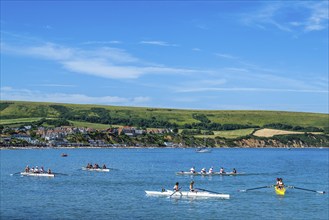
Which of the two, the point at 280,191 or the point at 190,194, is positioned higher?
Answer: the point at 280,191

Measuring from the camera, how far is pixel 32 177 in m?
85.2

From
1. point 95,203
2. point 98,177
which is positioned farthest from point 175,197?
point 98,177

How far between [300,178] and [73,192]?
43.7 meters

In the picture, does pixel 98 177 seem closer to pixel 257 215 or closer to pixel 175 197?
pixel 175 197

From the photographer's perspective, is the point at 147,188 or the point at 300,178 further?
the point at 300,178

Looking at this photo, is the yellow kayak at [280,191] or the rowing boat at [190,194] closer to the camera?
the rowing boat at [190,194]

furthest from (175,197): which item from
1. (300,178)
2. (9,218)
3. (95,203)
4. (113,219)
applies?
(300,178)

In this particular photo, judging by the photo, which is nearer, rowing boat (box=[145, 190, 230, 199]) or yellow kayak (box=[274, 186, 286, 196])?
rowing boat (box=[145, 190, 230, 199])

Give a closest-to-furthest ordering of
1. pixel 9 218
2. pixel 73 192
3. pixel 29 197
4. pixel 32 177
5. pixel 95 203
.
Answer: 1. pixel 9 218
2. pixel 95 203
3. pixel 29 197
4. pixel 73 192
5. pixel 32 177

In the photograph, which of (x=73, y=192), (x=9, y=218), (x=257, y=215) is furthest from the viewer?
(x=73, y=192)

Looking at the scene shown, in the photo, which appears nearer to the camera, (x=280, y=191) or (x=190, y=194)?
(x=190, y=194)

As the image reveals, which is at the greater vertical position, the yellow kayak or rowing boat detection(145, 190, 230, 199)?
the yellow kayak

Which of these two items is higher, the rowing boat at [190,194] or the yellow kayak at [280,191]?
the yellow kayak at [280,191]

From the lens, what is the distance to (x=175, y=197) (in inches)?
2330
